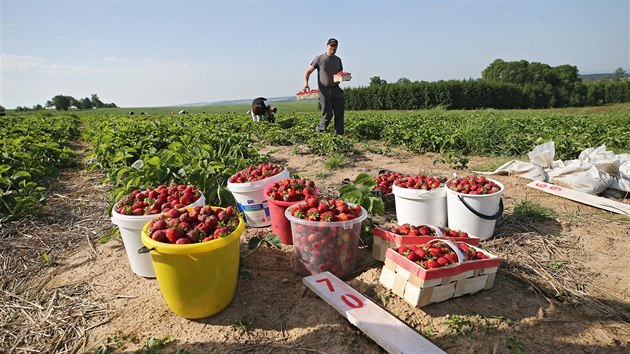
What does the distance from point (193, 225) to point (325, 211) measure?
3.24ft

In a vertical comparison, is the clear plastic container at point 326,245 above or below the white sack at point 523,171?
above

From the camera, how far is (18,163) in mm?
5727

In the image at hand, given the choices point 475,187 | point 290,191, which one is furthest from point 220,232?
point 475,187

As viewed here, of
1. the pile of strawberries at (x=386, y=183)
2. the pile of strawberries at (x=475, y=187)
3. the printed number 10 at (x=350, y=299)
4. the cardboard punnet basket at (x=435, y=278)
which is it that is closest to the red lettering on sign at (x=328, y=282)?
the printed number 10 at (x=350, y=299)

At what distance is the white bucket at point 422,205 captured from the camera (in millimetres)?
3543

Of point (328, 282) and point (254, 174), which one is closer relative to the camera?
point (328, 282)

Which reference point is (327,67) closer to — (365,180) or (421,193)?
(365,180)

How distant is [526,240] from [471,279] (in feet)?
4.29

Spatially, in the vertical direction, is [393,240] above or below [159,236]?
below

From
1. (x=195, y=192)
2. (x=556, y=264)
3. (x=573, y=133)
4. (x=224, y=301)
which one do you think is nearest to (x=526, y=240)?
(x=556, y=264)

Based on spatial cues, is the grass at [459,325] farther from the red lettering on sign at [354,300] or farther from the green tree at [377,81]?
the green tree at [377,81]

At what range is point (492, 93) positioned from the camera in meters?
47.6

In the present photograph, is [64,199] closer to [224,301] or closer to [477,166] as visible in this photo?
[224,301]

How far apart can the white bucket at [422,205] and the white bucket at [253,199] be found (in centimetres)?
130
